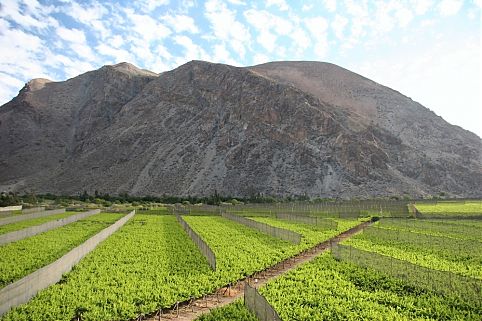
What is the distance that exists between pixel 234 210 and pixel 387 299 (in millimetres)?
73259

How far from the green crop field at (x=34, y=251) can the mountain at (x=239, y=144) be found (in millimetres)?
88435

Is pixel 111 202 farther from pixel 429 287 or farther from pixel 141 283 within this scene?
pixel 429 287

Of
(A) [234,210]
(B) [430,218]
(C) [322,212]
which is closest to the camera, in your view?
(B) [430,218]

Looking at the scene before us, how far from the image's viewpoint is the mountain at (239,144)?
138 m

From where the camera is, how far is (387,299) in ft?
68.0

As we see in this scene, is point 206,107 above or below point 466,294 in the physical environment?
above

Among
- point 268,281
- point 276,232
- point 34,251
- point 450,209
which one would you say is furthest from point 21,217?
point 450,209

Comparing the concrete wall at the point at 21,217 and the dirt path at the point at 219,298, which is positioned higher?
the concrete wall at the point at 21,217

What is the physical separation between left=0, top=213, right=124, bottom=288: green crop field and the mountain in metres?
88.4

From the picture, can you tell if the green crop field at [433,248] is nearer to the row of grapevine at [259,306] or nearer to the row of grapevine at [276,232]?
the row of grapevine at [276,232]

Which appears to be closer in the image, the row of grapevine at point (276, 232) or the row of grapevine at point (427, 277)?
the row of grapevine at point (427, 277)

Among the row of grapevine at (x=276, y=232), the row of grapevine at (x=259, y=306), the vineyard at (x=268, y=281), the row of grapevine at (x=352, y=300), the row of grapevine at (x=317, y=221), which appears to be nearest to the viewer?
the row of grapevine at (x=259, y=306)

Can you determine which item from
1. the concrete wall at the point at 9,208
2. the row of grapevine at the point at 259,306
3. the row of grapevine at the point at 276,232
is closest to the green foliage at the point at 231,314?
the row of grapevine at the point at 259,306

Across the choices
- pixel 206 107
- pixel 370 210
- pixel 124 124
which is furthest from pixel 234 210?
pixel 124 124
